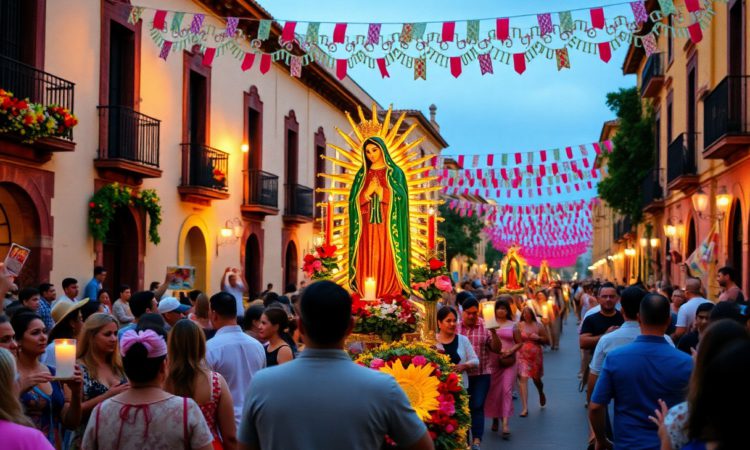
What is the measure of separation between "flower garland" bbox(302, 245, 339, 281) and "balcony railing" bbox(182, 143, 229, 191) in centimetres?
902

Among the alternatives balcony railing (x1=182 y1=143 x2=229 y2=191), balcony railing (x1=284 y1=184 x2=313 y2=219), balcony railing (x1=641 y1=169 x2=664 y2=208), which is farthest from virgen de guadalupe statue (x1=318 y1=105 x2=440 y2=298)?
balcony railing (x1=641 y1=169 x2=664 y2=208)

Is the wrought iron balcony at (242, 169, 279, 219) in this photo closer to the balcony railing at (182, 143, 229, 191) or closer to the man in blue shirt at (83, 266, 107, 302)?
the balcony railing at (182, 143, 229, 191)

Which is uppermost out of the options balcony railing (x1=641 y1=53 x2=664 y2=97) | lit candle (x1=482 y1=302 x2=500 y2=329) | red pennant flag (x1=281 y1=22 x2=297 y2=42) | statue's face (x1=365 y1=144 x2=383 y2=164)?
balcony railing (x1=641 y1=53 x2=664 y2=97)

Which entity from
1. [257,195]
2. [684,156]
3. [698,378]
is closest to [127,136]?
[257,195]

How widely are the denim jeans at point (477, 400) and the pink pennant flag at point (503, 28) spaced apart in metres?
5.59

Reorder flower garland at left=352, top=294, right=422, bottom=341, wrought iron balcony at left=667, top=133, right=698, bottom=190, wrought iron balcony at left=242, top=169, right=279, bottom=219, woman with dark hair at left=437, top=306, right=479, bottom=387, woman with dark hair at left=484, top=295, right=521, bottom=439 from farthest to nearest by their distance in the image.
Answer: wrought iron balcony at left=242, top=169, right=279, bottom=219
wrought iron balcony at left=667, top=133, right=698, bottom=190
woman with dark hair at left=484, top=295, right=521, bottom=439
flower garland at left=352, top=294, right=422, bottom=341
woman with dark hair at left=437, top=306, right=479, bottom=387

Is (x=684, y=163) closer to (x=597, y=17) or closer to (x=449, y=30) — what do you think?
(x=597, y=17)

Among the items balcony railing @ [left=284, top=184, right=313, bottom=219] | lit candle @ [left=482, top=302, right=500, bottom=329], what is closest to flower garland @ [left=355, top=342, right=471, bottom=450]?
lit candle @ [left=482, top=302, right=500, bottom=329]

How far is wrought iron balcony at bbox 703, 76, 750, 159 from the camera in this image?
1598cm

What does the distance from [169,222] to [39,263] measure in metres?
5.17

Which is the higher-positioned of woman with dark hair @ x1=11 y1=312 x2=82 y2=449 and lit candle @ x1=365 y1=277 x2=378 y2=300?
lit candle @ x1=365 y1=277 x2=378 y2=300

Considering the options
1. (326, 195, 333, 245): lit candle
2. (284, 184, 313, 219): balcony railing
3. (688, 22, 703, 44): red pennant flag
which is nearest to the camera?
(688, 22, 703, 44): red pennant flag

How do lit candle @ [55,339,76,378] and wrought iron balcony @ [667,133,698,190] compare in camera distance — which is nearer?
lit candle @ [55,339,76,378]

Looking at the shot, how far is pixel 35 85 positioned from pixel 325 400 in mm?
12484
